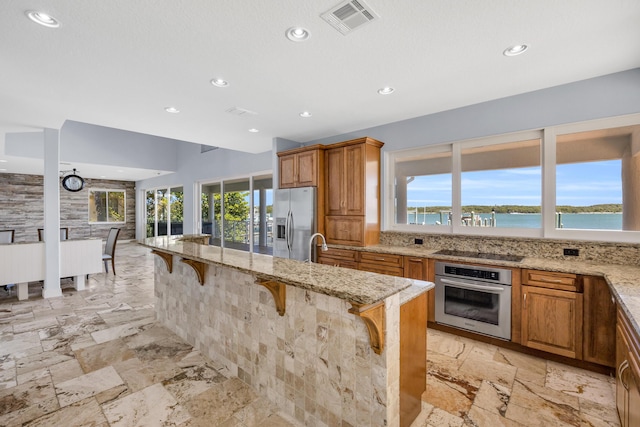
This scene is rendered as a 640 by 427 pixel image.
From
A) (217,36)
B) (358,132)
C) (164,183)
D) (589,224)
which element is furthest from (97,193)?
(589,224)

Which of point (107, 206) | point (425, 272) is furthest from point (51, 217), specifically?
point (107, 206)

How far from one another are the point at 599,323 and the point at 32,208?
13.0 meters

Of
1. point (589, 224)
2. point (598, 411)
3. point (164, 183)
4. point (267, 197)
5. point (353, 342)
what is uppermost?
point (164, 183)

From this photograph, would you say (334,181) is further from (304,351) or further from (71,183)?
(71,183)

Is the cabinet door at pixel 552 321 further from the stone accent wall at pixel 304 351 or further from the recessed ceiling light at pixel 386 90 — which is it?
the recessed ceiling light at pixel 386 90

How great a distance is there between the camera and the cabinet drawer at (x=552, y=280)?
2457mm

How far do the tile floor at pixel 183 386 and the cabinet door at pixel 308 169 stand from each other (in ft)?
8.42

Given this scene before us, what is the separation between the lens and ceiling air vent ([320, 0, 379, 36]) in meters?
1.80

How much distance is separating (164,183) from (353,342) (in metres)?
10.0

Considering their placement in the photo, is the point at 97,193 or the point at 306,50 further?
the point at 97,193

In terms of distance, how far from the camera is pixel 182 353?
2707 mm

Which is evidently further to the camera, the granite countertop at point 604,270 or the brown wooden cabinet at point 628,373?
the granite countertop at point 604,270

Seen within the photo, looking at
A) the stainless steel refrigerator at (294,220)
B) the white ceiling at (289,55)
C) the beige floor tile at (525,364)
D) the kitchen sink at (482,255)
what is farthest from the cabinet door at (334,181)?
the beige floor tile at (525,364)

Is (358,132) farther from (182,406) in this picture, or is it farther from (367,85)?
(182,406)
